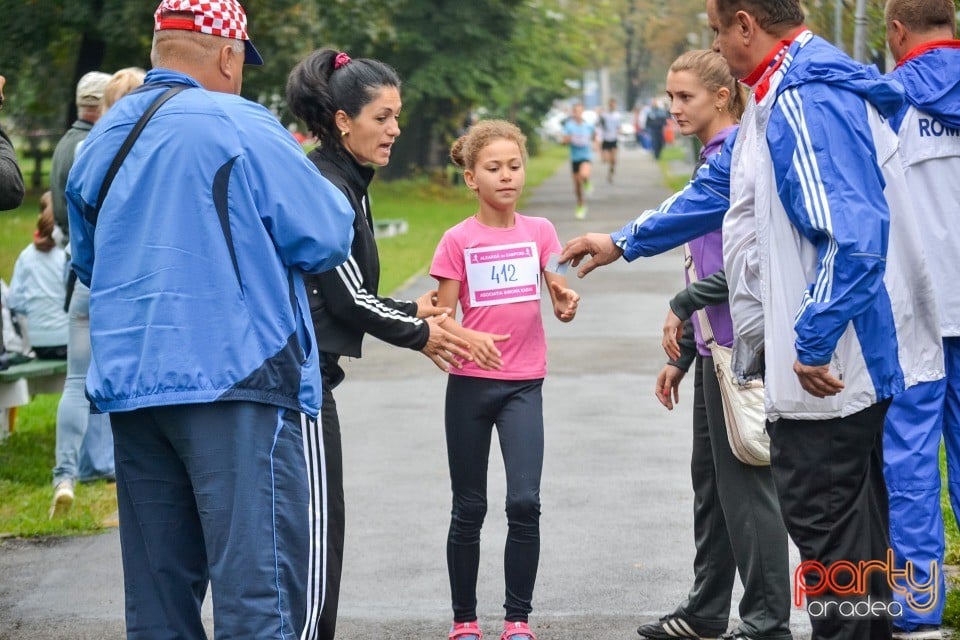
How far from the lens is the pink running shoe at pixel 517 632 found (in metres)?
5.22

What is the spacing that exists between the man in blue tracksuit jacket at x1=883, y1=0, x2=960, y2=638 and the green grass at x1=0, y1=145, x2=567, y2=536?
3909mm

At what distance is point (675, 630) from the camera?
209 inches

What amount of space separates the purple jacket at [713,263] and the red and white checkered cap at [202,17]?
1.86 metres

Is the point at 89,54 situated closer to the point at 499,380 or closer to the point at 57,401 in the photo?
the point at 57,401

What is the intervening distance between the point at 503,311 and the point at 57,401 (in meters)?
7.08

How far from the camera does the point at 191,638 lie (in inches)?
156

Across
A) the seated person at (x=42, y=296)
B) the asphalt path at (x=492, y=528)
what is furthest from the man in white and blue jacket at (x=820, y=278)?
the seated person at (x=42, y=296)

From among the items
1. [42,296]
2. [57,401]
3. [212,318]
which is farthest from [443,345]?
[57,401]

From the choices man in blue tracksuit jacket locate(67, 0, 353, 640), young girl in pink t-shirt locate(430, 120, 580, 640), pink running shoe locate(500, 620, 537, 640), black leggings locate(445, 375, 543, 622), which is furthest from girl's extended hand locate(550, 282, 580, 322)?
man in blue tracksuit jacket locate(67, 0, 353, 640)

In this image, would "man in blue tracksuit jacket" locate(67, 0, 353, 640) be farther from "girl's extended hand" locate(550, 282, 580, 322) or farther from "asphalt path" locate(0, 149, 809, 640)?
"asphalt path" locate(0, 149, 809, 640)

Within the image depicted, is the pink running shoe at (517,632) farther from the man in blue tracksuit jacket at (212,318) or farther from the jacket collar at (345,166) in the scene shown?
the jacket collar at (345,166)

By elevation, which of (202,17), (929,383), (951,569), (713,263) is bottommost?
(951,569)

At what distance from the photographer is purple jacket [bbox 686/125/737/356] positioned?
16.7 feet

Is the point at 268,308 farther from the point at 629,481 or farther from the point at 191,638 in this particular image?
the point at 629,481
